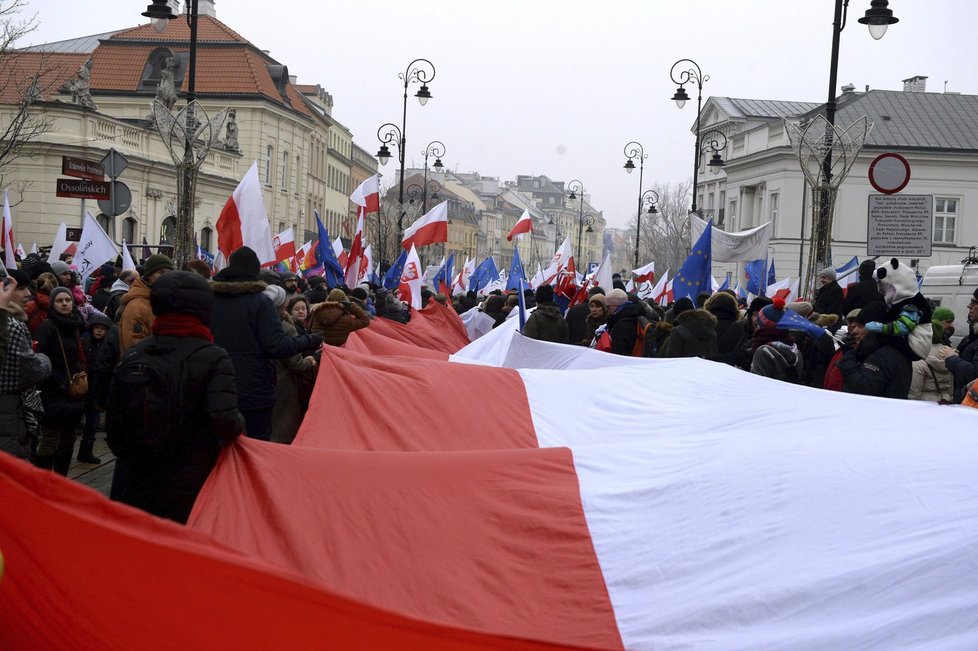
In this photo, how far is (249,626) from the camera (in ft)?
9.86

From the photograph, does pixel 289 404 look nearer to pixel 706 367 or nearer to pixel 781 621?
pixel 706 367

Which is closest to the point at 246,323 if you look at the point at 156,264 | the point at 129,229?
the point at 156,264

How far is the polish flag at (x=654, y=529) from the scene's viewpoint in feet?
10.9

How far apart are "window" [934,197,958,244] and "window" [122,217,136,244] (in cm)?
4026

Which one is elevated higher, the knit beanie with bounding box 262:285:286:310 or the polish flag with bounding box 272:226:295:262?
the polish flag with bounding box 272:226:295:262

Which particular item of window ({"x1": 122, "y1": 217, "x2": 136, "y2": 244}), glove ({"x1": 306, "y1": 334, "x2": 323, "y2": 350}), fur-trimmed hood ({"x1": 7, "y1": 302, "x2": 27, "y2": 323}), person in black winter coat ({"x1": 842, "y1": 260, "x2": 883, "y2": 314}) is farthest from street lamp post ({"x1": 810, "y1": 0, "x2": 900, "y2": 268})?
window ({"x1": 122, "y1": 217, "x2": 136, "y2": 244})

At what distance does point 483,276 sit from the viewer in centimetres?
3117

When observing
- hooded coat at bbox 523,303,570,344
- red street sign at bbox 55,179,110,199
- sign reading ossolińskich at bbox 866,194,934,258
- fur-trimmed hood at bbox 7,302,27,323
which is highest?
red street sign at bbox 55,179,110,199

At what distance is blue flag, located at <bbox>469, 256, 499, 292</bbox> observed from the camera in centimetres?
3094

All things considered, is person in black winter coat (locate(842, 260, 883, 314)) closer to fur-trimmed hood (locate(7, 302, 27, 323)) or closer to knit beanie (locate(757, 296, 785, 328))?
knit beanie (locate(757, 296, 785, 328))

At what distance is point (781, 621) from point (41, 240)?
3889cm

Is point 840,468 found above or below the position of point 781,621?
above

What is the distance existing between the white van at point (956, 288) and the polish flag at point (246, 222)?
10.7m

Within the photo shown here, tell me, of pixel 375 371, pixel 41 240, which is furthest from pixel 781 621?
pixel 41 240
